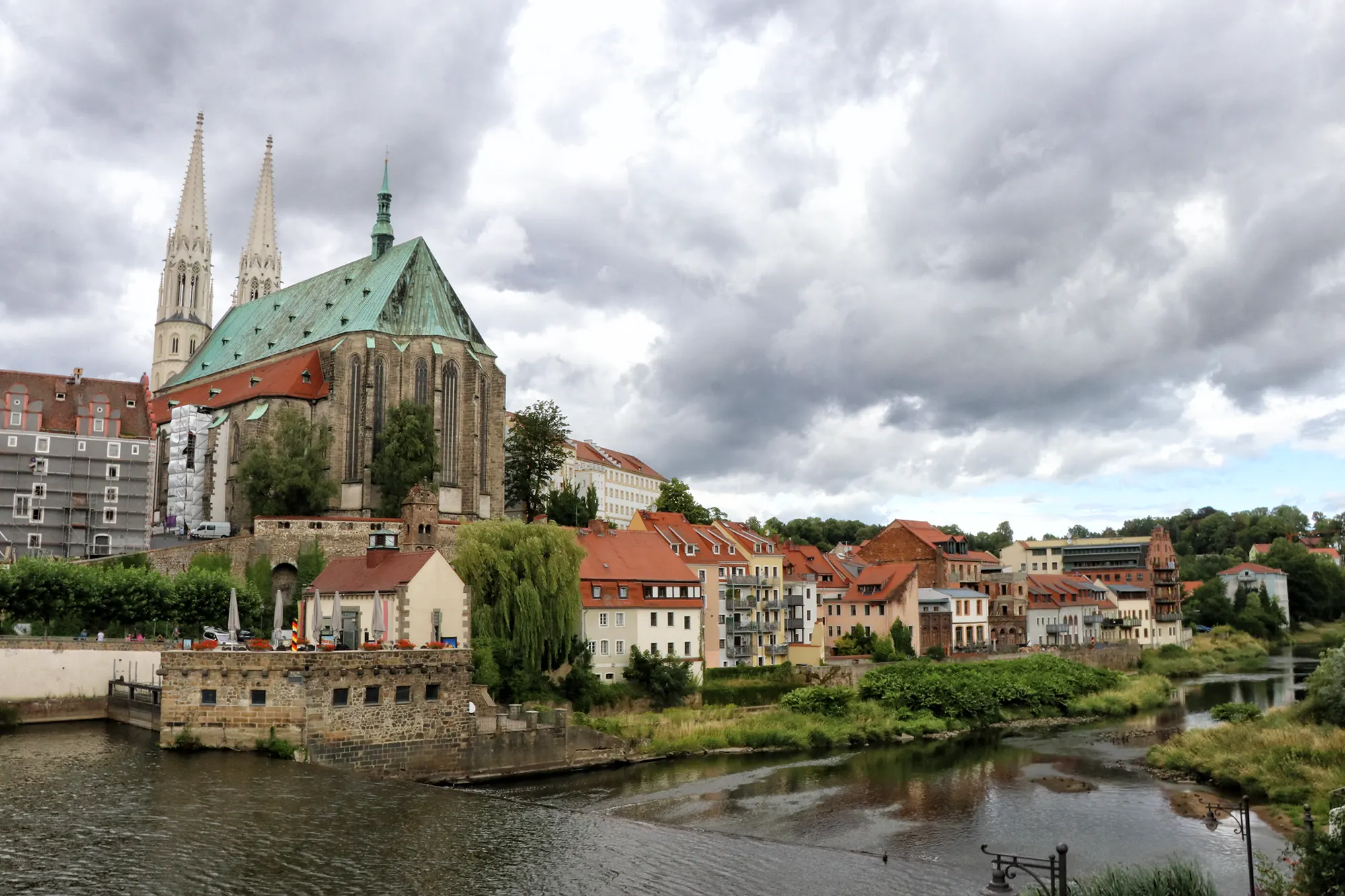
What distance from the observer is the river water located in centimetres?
2570

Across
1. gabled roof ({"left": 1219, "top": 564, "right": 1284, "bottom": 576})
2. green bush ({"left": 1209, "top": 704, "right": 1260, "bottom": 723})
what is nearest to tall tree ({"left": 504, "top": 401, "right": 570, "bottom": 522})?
green bush ({"left": 1209, "top": 704, "right": 1260, "bottom": 723})

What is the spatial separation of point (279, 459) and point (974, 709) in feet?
161

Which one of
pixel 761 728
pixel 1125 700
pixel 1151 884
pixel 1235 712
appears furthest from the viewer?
pixel 1125 700

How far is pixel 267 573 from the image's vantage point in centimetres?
6856

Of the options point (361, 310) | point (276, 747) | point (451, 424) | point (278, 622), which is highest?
point (361, 310)

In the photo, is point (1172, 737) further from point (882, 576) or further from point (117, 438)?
point (117, 438)

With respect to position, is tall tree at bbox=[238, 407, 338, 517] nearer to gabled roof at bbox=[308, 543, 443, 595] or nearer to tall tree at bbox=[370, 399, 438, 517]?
tall tree at bbox=[370, 399, 438, 517]

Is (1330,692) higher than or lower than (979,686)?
higher

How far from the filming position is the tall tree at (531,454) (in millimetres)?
A: 96625

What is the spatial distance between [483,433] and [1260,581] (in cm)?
10606

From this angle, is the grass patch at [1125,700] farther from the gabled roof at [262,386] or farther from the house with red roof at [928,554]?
the gabled roof at [262,386]

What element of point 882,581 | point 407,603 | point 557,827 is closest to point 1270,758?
point 557,827

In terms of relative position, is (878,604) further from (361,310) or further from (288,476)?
(361,310)

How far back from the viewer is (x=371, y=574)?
51781mm
